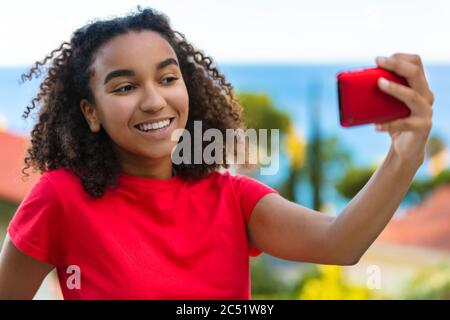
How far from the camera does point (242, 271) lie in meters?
1.59

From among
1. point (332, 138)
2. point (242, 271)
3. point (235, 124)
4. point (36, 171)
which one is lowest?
point (242, 271)

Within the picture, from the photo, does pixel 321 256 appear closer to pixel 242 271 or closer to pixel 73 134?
pixel 242 271

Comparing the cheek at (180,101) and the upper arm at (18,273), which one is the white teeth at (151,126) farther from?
the upper arm at (18,273)

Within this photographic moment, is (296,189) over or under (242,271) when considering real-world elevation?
over

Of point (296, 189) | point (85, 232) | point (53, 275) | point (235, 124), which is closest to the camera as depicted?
point (85, 232)

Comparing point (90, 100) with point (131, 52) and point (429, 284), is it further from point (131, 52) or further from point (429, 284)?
point (429, 284)

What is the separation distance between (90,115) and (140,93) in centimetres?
19

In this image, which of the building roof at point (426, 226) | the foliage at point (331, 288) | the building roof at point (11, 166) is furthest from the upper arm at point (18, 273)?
the building roof at point (426, 226)

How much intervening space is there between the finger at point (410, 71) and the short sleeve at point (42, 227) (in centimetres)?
78

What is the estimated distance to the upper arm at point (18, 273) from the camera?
5.08 feet

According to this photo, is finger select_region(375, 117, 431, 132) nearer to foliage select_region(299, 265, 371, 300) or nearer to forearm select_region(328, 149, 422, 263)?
forearm select_region(328, 149, 422, 263)

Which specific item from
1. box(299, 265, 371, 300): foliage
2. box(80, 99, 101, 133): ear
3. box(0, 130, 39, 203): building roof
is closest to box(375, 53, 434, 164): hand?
box(80, 99, 101, 133): ear
